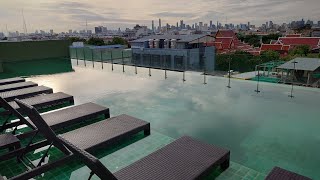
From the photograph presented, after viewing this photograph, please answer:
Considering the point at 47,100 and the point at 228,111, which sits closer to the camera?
the point at 228,111

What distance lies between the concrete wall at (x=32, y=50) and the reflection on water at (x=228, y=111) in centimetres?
791

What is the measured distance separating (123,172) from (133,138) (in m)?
1.77

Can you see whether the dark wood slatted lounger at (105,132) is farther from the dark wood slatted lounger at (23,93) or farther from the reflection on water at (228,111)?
the dark wood slatted lounger at (23,93)

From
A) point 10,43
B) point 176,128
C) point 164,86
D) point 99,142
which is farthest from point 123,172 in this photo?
point 10,43

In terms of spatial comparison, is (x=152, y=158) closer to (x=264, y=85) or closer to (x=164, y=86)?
(x=164, y=86)

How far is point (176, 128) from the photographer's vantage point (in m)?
5.58

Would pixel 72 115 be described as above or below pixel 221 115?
above

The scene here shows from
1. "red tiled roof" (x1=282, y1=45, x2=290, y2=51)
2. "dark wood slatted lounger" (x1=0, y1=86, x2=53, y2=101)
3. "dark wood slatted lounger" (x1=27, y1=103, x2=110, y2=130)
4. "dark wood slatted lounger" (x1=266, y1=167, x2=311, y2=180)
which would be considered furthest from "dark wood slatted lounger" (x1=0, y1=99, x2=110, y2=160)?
"red tiled roof" (x1=282, y1=45, x2=290, y2=51)

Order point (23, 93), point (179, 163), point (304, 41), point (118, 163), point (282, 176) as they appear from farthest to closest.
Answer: point (304, 41) → point (23, 93) → point (118, 163) → point (179, 163) → point (282, 176)

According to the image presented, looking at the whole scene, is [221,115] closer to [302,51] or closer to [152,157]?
[152,157]

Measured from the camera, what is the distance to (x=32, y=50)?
1816cm

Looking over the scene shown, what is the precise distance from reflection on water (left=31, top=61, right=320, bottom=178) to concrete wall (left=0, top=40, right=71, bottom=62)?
26.0ft

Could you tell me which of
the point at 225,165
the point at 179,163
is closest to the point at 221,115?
the point at 225,165

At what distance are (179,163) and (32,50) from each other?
18364 millimetres
